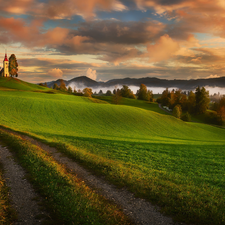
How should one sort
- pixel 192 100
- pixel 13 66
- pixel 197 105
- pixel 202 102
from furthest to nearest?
pixel 13 66
pixel 192 100
pixel 197 105
pixel 202 102

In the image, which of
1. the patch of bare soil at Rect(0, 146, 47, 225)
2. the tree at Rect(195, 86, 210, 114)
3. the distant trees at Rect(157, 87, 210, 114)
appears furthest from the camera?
the distant trees at Rect(157, 87, 210, 114)

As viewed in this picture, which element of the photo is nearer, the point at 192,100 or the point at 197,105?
the point at 197,105

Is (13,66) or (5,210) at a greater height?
(13,66)

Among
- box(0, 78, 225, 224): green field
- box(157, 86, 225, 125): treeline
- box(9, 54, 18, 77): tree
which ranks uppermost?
box(9, 54, 18, 77): tree

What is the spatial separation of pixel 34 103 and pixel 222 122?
295 ft

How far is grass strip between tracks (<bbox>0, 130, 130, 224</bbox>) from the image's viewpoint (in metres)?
7.48

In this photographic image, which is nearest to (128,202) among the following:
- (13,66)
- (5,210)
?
(5,210)

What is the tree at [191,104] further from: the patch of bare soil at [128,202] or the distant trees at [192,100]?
the patch of bare soil at [128,202]

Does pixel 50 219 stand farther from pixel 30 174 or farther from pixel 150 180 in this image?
pixel 150 180

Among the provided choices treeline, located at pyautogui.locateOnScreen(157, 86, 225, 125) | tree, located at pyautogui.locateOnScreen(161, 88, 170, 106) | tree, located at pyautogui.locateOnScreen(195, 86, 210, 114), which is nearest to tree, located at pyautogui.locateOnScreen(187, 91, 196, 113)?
treeline, located at pyautogui.locateOnScreen(157, 86, 225, 125)

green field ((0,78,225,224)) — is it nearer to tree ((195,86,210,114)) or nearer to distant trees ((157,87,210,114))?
tree ((195,86,210,114))

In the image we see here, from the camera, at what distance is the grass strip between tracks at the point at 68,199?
24.6 feet

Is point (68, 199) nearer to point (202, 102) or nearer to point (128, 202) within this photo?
point (128, 202)

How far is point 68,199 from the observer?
8562 mm
